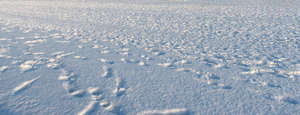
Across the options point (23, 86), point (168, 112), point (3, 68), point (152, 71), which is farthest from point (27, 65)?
point (168, 112)

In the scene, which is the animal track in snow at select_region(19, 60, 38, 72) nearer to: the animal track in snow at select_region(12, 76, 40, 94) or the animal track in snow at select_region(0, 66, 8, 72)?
the animal track in snow at select_region(0, 66, 8, 72)

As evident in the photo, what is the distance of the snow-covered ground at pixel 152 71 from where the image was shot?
7.04 feet

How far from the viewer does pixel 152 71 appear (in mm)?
2996

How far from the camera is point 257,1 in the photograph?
10.3 metres

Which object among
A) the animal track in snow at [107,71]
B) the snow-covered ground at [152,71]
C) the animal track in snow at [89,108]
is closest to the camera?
the animal track in snow at [89,108]

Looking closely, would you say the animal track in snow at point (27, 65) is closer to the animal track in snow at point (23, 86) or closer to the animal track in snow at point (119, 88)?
the animal track in snow at point (23, 86)

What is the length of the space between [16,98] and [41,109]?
0.43 m

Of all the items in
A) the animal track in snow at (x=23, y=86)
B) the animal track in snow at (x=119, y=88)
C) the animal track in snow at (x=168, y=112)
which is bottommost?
the animal track in snow at (x=168, y=112)

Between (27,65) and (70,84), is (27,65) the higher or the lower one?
the higher one

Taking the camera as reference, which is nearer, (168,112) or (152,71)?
(168,112)

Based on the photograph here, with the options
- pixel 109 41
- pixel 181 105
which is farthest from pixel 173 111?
pixel 109 41

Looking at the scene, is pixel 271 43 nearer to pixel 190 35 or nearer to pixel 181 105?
pixel 190 35

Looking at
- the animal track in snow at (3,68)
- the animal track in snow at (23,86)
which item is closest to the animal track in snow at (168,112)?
the animal track in snow at (23,86)

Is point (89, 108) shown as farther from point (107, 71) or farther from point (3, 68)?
point (3, 68)
